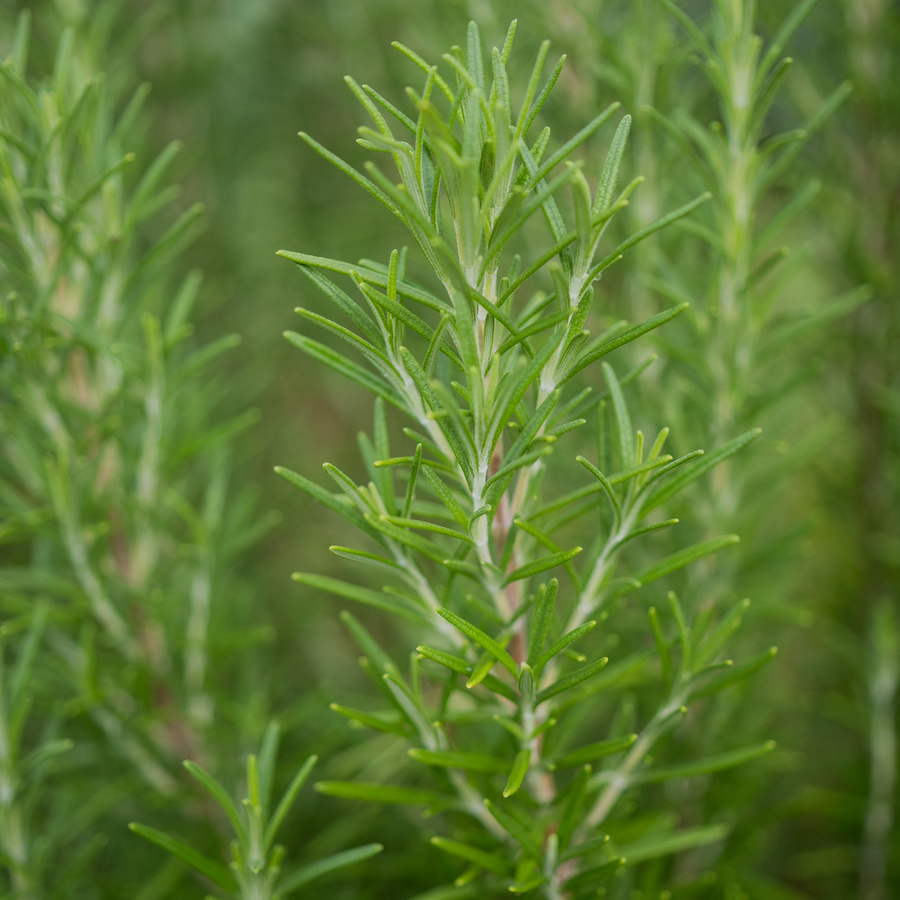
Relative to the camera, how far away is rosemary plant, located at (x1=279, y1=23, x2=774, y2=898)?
1.12ft

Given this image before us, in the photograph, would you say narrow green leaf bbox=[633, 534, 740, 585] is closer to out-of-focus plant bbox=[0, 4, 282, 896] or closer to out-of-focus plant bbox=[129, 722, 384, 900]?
out-of-focus plant bbox=[129, 722, 384, 900]

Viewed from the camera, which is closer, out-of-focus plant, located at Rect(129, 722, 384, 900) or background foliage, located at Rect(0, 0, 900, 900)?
out-of-focus plant, located at Rect(129, 722, 384, 900)

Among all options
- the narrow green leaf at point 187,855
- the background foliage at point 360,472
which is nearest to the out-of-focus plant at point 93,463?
the background foliage at point 360,472

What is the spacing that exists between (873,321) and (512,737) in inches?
24.3

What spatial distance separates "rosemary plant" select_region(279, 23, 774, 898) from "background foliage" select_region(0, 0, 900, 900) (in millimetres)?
129

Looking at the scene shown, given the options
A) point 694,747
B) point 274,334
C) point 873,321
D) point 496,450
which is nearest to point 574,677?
point 496,450

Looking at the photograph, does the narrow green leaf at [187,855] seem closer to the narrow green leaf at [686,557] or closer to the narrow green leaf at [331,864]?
the narrow green leaf at [331,864]

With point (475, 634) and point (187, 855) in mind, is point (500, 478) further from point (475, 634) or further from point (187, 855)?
point (187, 855)

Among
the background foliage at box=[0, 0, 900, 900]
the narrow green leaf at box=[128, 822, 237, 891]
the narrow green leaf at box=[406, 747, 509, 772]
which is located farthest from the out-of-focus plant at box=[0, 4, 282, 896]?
the narrow green leaf at box=[406, 747, 509, 772]

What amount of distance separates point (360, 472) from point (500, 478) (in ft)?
2.92

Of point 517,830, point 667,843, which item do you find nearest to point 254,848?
point 517,830

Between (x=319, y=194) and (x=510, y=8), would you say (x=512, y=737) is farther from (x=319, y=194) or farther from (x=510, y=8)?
(x=319, y=194)

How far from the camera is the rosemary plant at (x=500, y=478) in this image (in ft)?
1.12

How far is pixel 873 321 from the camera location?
0.83m
